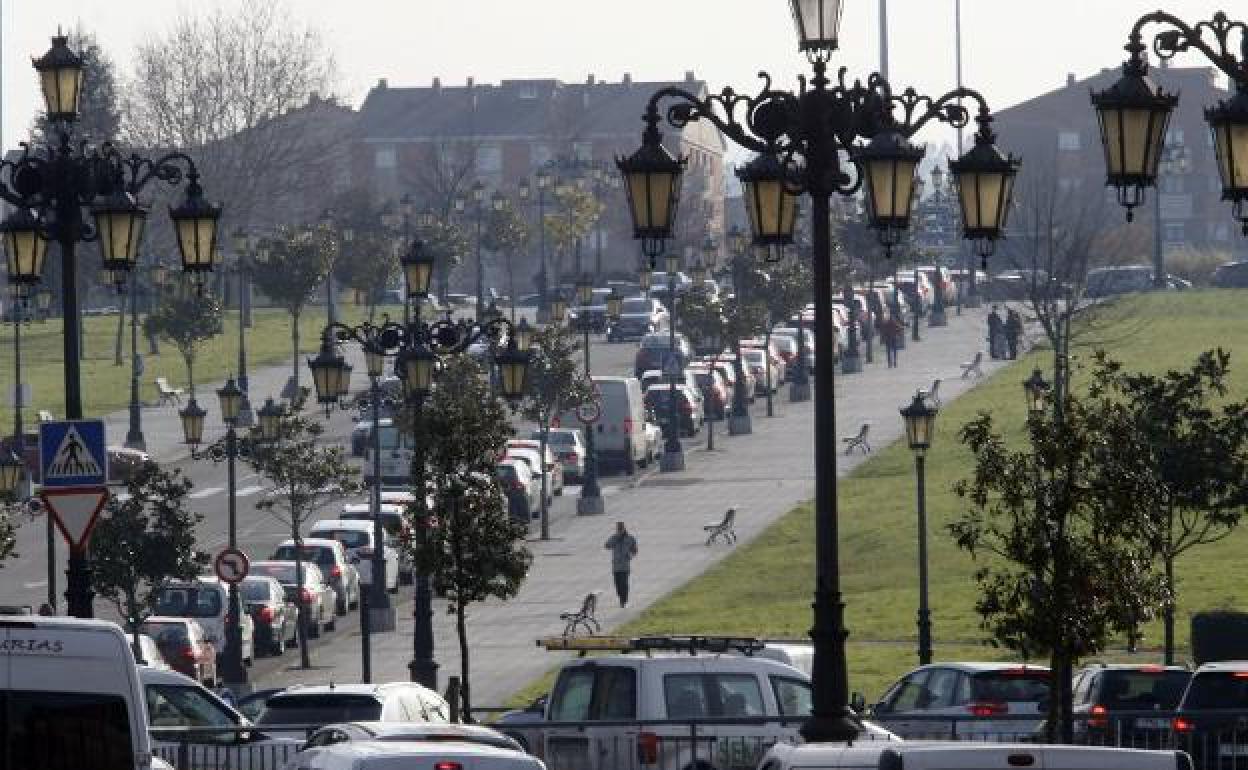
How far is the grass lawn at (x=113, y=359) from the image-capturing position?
292 ft

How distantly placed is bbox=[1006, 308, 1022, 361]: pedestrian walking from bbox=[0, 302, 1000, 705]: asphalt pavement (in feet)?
2.58

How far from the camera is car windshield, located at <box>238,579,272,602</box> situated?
5066 centimetres

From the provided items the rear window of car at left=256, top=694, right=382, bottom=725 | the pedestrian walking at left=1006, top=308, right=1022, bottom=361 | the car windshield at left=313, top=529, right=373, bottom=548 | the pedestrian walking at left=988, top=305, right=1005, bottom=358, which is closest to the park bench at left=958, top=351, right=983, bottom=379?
the pedestrian walking at left=1006, top=308, right=1022, bottom=361

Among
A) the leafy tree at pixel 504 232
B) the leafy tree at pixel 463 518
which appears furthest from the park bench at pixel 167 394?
the leafy tree at pixel 463 518

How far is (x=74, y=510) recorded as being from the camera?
73.8 feet

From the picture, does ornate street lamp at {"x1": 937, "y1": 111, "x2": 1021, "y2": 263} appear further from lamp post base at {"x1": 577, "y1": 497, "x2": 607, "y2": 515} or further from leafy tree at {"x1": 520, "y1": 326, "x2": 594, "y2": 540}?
leafy tree at {"x1": 520, "y1": 326, "x2": 594, "y2": 540}

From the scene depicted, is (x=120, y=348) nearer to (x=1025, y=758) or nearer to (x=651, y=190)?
(x=651, y=190)

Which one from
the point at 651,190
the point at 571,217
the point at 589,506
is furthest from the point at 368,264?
the point at 651,190

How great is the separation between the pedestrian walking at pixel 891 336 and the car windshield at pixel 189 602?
47.7 metres

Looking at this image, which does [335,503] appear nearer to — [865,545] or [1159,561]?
[865,545]

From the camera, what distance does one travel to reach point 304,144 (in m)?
142

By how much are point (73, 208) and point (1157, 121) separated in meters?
10.2

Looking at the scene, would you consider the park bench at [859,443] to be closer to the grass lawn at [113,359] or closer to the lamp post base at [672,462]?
the lamp post base at [672,462]

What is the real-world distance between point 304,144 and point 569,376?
73.8 m
